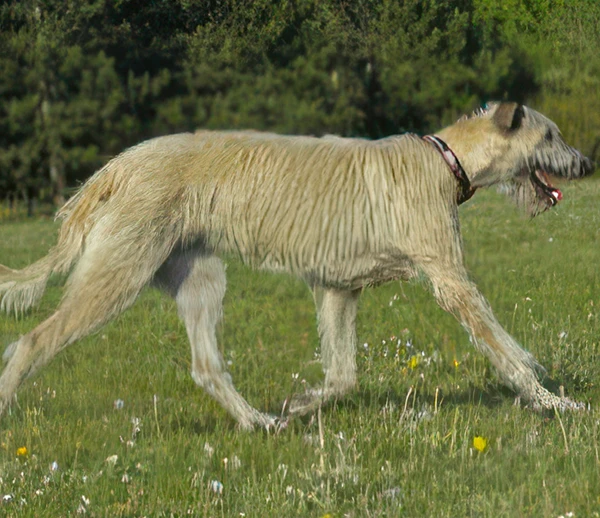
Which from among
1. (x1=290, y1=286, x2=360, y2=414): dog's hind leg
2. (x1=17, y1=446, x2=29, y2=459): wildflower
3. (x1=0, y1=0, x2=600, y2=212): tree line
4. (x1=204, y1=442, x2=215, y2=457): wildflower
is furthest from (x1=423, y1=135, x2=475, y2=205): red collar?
(x1=0, y1=0, x2=600, y2=212): tree line

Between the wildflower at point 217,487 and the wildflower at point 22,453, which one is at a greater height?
the wildflower at point 217,487

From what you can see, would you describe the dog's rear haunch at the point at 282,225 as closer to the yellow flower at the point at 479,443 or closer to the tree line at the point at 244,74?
the yellow flower at the point at 479,443

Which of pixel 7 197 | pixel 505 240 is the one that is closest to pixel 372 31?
pixel 7 197

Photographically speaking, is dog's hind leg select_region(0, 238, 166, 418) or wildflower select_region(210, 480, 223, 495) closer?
wildflower select_region(210, 480, 223, 495)

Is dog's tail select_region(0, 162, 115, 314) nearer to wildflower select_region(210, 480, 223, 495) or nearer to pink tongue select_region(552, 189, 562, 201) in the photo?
wildflower select_region(210, 480, 223, 495)

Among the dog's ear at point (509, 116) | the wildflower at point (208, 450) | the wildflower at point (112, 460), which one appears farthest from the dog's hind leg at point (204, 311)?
the dog's ear at point (509, 116)

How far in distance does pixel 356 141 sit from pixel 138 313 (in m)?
3.10

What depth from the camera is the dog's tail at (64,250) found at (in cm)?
461

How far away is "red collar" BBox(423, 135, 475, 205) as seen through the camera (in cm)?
470

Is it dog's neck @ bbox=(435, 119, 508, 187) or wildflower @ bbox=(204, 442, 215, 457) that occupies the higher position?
dog's neck @ bbox=(435, 119, 508, 187)

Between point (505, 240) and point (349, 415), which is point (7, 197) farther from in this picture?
point (349, 415)

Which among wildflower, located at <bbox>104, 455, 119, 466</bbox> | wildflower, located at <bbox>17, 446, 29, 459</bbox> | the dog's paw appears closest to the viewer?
wildflower, located at <bbox>104, 455, 119, 466</bbox>

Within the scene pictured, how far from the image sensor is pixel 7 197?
20.4 metres

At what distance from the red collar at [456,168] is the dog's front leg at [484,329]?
0.45m
